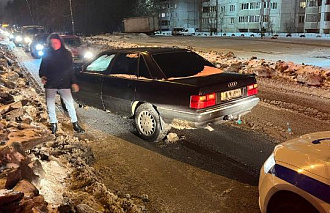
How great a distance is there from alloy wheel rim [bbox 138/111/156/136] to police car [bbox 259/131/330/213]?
108 inches

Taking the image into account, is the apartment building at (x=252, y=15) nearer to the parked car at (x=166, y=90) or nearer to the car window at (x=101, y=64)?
the car window at (x=101, y=64)

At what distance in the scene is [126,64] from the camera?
5836mm

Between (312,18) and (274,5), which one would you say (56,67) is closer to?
(312,18)

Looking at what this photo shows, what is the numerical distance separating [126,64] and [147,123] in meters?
1.25

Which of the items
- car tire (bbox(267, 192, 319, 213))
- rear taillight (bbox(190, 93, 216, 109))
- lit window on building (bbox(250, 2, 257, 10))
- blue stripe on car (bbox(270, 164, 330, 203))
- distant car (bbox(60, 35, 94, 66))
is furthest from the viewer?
lit window on building (bbox(250, 2, 257, 10))

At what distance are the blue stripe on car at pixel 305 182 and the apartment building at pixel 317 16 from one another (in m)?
57.7

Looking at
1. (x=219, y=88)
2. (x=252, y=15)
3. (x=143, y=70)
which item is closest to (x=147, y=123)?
(x=143, y=70)

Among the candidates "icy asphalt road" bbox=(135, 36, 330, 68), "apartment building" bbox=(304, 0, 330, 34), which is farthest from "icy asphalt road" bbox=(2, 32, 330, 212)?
"apartment building" bbox=(304, 0, 330, 34)

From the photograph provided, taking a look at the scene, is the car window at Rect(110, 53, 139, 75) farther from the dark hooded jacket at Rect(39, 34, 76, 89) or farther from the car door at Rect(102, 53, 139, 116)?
the dark hooded jacket at Rect(39, 34, 76, 89)

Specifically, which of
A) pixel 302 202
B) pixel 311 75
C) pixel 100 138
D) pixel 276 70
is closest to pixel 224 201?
pixel 302 202

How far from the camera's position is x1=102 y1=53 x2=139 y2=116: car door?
18.3ft

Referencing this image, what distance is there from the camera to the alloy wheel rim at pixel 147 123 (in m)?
5.37

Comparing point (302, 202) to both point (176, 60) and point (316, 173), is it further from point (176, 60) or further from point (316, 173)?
point (176, 60)

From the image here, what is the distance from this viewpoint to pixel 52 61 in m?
5.71
